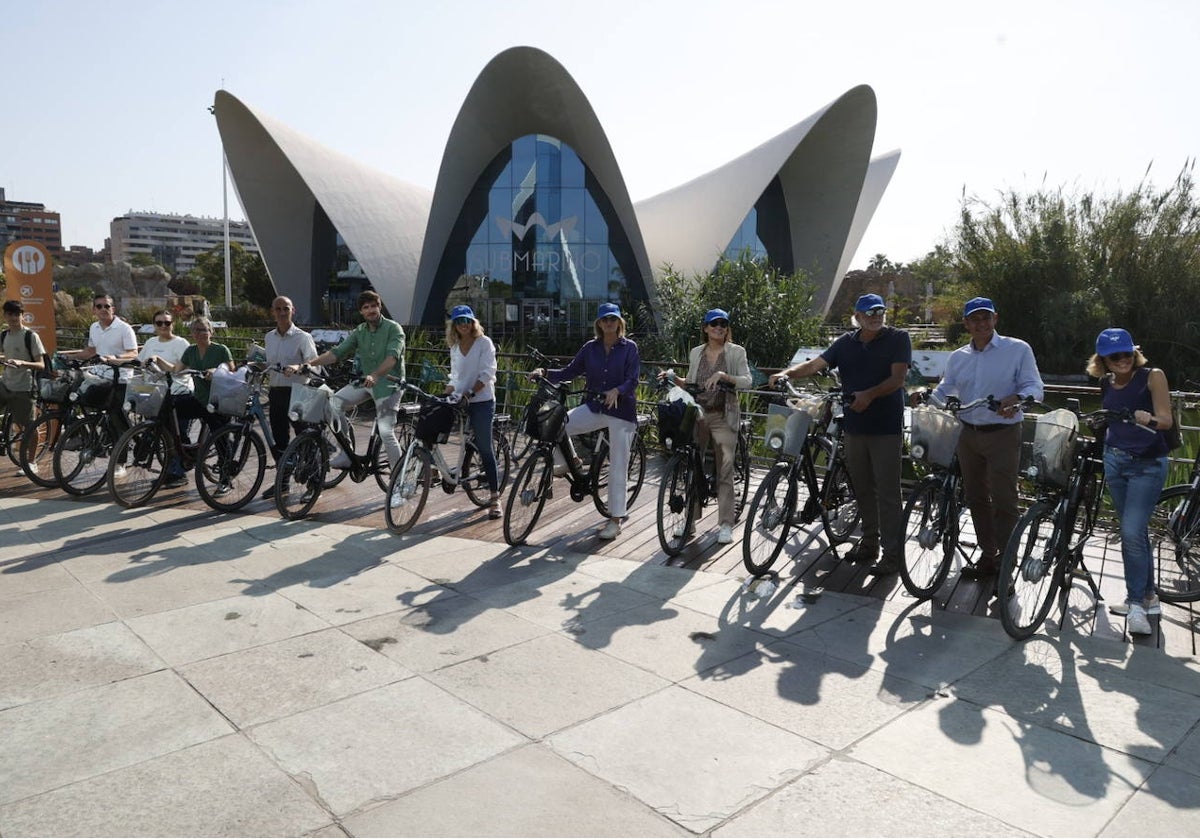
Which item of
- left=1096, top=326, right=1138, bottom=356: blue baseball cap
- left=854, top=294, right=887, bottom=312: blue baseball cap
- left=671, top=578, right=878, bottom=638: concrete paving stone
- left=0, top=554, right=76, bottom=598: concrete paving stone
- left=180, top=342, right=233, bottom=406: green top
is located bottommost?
left=671, top=578, right=878, bottom=638: concrete paving stone

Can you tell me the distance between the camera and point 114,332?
8.17m

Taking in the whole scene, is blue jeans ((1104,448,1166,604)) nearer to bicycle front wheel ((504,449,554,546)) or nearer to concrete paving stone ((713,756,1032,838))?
concrete paving stone ((713,756,1032,838))

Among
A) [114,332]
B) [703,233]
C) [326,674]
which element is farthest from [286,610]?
[703,233]

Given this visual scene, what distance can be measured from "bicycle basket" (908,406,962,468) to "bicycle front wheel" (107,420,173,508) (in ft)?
19.2

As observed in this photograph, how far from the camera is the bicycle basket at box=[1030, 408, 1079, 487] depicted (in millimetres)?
4434

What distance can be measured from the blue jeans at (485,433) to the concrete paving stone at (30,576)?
9.47 ft

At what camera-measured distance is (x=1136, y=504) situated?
4.41 meters

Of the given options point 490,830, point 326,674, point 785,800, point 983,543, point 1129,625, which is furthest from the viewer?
point 983,543

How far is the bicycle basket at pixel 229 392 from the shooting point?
6730 mm

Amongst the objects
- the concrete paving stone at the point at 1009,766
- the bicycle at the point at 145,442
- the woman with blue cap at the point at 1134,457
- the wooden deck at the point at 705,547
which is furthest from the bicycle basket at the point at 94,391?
the woman with blue cap at the point at 1134,457

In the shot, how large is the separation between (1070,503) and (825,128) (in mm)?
33070

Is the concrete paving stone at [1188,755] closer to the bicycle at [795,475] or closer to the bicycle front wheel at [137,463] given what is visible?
the bicycle at [795,475]

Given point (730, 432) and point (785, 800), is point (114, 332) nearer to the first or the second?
point (730, 432)

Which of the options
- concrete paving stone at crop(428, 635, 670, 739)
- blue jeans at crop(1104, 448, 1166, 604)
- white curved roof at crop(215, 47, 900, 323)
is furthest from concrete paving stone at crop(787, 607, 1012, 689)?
white curved roof at crop(215, 47, 900, 323)
